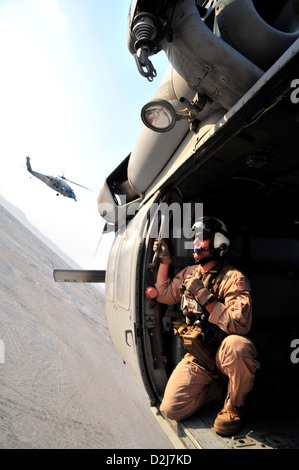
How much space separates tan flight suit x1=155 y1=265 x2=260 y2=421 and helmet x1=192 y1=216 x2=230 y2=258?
0.22 metres

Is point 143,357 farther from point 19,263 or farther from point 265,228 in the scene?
point 19,263

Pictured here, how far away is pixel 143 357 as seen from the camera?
104 inches

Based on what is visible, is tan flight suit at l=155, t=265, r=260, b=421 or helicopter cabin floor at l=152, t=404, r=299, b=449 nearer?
helicopter cabin floor at l=152, t=404, r=299, b=449

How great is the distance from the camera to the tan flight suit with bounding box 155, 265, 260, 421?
194 centimetres

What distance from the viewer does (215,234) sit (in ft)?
8.07

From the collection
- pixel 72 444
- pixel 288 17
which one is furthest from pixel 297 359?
pixel 72 444

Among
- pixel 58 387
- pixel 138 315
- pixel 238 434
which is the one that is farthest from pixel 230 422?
pixel 58 387

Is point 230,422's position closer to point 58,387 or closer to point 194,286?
point 194,286

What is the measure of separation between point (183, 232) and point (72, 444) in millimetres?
10670

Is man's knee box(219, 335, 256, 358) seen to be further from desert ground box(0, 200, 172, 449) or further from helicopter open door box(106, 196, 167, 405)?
desert ground box(0, 200, 172, 449)

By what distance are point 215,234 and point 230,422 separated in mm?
1414

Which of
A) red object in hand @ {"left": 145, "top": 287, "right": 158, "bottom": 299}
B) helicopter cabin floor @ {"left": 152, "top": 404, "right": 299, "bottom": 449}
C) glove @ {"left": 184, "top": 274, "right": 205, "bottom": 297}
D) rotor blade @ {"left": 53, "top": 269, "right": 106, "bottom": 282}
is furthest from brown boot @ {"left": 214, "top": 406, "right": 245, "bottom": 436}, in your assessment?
rotor blade @ {"left": 53, "top": 269, "right": 106, "bottom": 282}

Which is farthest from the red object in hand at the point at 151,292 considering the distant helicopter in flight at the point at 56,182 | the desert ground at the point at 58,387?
the distant helicopter in flight at the point at 56,182

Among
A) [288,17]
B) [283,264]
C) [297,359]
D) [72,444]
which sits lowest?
[72,444]
